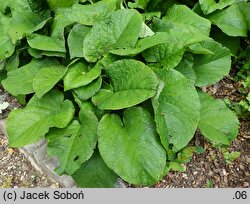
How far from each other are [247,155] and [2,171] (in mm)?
1819

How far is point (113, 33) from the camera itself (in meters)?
2.59

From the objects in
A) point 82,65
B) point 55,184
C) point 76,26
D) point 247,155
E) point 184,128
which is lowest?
point 247,155

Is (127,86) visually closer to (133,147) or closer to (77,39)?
(133,147)

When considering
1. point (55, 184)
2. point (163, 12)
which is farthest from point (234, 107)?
point (55, 184)

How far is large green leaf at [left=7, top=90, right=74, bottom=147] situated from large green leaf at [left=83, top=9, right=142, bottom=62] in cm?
39

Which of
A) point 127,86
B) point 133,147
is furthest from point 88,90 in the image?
point 133,147

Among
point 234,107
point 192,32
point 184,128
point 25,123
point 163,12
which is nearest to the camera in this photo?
point 184,128

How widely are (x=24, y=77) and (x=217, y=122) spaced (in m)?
1.43

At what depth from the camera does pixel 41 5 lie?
9.87 feet

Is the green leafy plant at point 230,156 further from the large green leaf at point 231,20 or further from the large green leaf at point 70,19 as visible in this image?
the large green leaf at point 70,19

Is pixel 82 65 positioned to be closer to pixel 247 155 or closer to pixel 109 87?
pixel 109 87

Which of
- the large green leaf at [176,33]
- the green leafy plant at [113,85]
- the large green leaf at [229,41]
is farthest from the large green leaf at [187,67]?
the large green leaf at [229,41]

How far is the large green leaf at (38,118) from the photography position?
7.86 ft

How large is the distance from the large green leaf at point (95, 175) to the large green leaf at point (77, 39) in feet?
2.50
